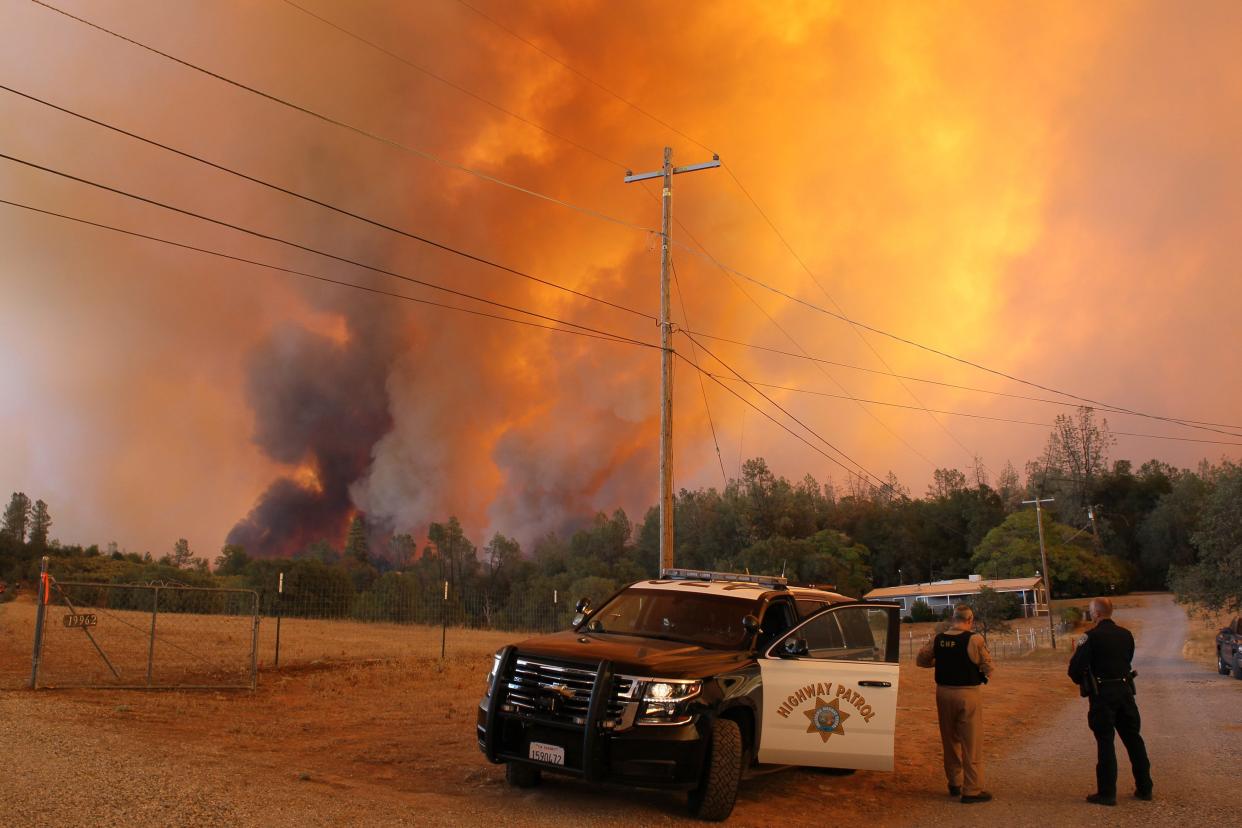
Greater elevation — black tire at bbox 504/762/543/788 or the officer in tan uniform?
the officer in tan uniform

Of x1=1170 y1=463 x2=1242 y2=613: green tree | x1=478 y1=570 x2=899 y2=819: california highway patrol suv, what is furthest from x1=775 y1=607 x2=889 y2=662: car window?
x1=1170 y1=463 x2=1242 y2=613: green tree

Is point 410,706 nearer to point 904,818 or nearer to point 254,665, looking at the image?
point 254,665

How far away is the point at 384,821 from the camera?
7609 millimetres

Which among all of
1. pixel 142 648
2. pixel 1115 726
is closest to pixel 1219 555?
pixel 1115 726

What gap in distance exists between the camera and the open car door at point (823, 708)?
8.83 meters

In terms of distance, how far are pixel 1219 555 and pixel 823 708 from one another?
122ft

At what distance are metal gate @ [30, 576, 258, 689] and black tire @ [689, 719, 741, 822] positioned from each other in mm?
11164

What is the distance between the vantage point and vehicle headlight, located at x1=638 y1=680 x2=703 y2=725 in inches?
311

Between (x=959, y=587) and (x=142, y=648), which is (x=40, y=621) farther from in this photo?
(x=959, y=587)

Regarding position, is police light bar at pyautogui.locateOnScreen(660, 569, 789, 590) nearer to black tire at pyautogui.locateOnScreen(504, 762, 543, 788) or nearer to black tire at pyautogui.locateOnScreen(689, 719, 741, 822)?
black tire at pyautogui.locateOnScreen(689, 719, 741, 822)

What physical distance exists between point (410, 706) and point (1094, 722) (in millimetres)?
10813

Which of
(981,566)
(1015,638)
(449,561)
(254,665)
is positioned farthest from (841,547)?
(254,665)

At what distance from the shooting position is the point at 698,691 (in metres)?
8.05

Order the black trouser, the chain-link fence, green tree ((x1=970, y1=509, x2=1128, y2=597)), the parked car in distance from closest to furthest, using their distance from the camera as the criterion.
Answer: the black trouser < the parked car in distance < the chain-link fence < green tree ((x1=970, y1=509, x2=1128, y2=597))
